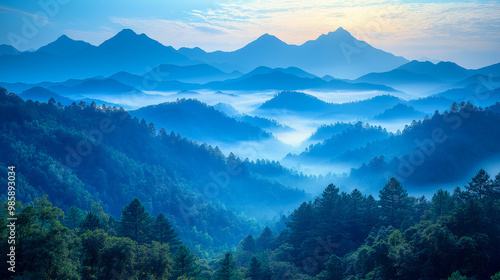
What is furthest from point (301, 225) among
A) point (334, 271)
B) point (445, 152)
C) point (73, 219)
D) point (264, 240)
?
point (445, 152)

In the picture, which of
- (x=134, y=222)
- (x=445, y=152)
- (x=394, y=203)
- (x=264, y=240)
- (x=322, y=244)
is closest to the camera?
(x=134, y=222)

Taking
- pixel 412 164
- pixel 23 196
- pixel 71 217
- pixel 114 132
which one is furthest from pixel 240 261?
pixel 412 164

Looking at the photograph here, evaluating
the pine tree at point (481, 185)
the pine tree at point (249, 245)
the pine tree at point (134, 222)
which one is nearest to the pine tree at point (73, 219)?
the pine tree at point (134, 222)

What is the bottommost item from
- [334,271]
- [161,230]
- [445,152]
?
[334,271]

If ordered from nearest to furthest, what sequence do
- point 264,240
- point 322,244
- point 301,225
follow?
point 322,244
point 301,225
point 264,240

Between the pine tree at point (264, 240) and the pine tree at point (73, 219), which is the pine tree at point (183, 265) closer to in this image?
the pine tree at point (73, 219)

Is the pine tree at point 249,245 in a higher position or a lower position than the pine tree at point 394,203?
lower

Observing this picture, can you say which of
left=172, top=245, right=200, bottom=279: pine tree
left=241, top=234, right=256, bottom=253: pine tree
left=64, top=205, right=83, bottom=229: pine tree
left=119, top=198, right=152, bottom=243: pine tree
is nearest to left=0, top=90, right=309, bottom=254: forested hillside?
left=241, top=234, right=256, bottom=253: pine tree

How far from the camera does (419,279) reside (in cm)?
2750

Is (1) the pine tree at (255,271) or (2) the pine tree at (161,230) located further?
(2) the pine tree at (161,230)

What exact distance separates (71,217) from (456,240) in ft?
154

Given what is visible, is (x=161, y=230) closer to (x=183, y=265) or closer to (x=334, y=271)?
(x=183, y=265)

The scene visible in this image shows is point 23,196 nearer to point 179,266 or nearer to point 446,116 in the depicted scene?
point 179,266

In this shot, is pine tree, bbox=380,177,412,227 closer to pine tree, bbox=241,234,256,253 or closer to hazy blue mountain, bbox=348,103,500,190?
pine tree, bbox=241,234,256,253
